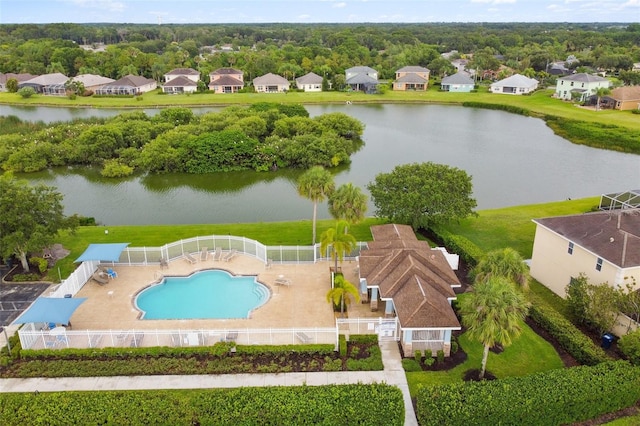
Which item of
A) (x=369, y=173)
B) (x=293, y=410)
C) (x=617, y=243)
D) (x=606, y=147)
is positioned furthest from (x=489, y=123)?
(x=293, y=410)

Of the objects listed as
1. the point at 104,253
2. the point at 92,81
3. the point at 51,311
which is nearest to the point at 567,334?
the point at 51,311

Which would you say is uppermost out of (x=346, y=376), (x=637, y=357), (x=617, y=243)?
(x=617, y=243)

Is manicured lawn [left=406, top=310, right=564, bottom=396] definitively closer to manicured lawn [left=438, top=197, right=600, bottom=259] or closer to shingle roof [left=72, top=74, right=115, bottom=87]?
manicured lawn [left=438, top=197, right=600, bottom=259]

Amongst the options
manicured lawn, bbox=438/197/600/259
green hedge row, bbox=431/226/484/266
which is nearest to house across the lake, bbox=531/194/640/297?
green hedge row, bbox=431/226/484/266

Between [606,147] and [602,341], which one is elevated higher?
[606,147]

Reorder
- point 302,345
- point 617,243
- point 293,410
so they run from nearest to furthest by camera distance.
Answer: point 293,410
point 302,345
point 617,243

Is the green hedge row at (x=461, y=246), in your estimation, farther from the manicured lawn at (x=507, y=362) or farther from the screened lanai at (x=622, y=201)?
the screened lanai at (x=622, y=201)

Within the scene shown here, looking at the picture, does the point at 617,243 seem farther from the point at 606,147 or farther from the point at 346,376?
the point at 606,147
